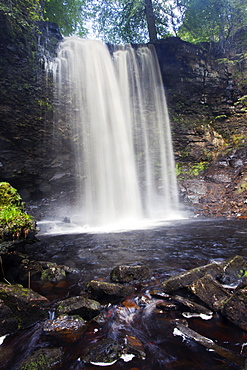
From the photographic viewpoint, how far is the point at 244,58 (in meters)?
→ 17.8

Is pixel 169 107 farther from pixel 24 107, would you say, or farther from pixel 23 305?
pixel 23 305

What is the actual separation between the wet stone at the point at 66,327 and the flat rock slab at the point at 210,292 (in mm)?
1609

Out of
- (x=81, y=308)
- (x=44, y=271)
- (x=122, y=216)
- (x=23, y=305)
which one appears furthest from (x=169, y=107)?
(x=23, y=305)

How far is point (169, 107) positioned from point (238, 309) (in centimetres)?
1767

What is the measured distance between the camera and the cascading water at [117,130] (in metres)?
14.7

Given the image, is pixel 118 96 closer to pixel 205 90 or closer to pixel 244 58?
pixel 205 90

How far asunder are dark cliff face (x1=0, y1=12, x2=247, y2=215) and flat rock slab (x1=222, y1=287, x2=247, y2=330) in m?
11.1

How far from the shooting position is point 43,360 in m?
1.98

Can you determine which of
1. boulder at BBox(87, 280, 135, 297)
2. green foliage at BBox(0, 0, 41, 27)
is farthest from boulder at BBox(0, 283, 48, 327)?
green foliage at BBox(0, 0, 41, 27)

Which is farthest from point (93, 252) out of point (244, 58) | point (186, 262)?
point (244, 58)

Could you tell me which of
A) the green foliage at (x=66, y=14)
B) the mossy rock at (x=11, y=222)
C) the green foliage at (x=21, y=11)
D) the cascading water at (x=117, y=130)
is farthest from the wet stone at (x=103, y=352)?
the green foliage at (x=66, y=14)

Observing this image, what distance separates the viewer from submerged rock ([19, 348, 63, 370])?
1909 millimetres

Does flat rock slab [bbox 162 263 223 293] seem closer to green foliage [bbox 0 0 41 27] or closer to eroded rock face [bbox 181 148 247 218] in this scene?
eroded rock face [bbox 181 148 247 218]

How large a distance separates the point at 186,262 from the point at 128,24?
75.8 feet
